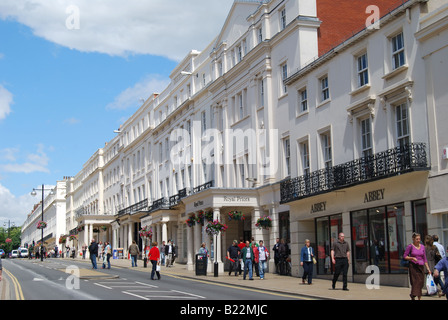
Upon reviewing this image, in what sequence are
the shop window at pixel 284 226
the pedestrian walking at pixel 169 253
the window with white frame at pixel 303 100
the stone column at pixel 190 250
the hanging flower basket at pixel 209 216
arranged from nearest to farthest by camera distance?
the window with white frame at pixel 303 100, the shop window at pixel 284 226, the hanging flower basket at pixel 209 216, the stone column at pixel 190 250, the pedestrian walking at pixel 169 253

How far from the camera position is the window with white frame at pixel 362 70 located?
23644 mm

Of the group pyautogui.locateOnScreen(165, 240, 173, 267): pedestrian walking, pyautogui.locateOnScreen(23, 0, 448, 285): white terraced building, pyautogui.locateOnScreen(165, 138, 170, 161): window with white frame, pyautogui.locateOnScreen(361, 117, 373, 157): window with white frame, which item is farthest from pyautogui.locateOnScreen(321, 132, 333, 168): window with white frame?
pyautogui.locateOnScreen(165, 138, 170, 161): window with white frame

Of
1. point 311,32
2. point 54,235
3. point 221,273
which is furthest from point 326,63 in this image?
point 54,235

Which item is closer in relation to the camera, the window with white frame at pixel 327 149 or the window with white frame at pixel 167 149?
the window with white frame at pixel 327 149

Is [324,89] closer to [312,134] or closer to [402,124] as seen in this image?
[312,134]

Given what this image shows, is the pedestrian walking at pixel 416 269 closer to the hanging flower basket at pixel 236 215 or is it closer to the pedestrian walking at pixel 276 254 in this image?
the pedestrian walking at pixel 276 254

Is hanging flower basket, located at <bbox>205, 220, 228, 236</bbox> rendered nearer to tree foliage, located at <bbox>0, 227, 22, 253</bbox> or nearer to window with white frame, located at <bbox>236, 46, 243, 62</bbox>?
window with white frame, located at <bbox>236, 46, 243, 62</bbox>

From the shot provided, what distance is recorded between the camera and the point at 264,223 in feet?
102

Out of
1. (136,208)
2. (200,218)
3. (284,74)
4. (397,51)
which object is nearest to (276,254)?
(200,218)

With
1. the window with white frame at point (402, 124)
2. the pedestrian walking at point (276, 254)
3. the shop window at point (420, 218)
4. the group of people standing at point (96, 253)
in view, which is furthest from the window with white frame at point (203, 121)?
the shop window at point (420, 218)

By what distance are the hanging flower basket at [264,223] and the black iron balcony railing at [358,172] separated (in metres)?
2.40

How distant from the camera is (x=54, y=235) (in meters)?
122

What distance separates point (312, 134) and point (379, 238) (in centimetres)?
670

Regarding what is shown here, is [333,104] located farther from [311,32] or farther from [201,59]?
[201,59]
